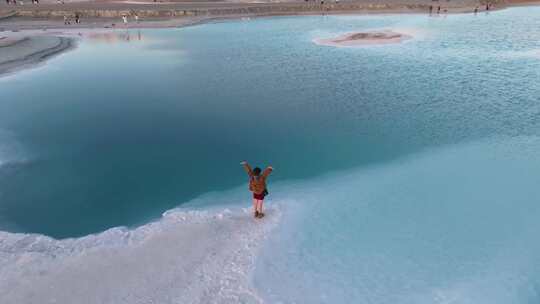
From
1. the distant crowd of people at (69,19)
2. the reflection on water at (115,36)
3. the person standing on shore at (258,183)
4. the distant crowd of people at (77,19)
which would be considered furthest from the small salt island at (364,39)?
the distant crowd of people at (69,19)

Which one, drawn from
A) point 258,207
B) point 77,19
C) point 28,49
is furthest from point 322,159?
point 77,19

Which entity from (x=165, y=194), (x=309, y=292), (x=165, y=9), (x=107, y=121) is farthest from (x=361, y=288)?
(x=165, y=9)

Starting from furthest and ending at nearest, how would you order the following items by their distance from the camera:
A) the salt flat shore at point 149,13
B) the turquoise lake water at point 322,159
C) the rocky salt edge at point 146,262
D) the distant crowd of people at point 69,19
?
1. the distant crowd of people at point 69,19
2. the salt flat shore at point 149,13
3. the turquoise lake water at point 322,159
4. the rocky salt edge at point 146,262

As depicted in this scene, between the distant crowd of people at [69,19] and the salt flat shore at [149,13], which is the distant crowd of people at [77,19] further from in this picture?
the salt flat shore at [149,13]

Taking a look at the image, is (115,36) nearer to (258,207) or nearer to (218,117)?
(218,117)

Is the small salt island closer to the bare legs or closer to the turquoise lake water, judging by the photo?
the turquoise lake water

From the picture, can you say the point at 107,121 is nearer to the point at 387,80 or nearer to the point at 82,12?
the point at 387,80

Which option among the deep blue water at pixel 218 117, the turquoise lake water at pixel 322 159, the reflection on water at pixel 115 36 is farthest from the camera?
the reflection on water at pixel 115 36
